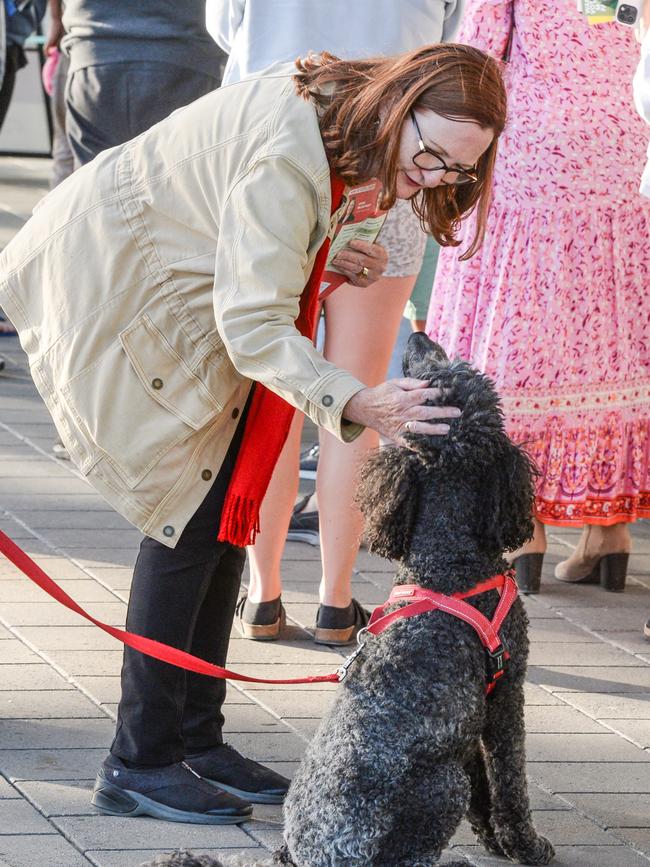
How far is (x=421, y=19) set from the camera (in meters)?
4.03

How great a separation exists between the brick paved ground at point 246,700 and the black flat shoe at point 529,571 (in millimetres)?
62

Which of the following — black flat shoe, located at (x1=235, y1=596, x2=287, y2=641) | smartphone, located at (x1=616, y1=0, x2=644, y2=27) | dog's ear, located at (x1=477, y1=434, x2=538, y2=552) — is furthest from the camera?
smartphone, located at (x1=616, y1=0, x2=644, y2=27)

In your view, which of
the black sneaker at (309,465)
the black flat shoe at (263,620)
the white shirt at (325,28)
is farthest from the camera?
the black sneaker at (309,465)

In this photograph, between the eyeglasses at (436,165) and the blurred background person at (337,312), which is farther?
the blurred background person at (337,312)

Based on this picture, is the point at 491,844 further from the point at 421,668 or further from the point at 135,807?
the point at 135,807

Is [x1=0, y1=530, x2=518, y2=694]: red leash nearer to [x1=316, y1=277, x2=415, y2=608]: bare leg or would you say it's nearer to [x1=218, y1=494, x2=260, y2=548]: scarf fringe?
[x1=218, y1=494, x2=260, y2=548]: scarf fringe

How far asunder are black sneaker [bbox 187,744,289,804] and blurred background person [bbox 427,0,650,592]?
1698mm

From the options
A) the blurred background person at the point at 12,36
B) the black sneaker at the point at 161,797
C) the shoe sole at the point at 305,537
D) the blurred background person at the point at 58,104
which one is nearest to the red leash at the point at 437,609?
the black sneaker at the point at 161,797

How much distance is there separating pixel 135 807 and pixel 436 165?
5.12ft

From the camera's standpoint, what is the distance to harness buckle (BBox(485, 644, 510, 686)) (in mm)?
2688

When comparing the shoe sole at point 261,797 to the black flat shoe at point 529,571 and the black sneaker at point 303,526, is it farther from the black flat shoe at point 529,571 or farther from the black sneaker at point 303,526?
the black sneaker at point 303,526

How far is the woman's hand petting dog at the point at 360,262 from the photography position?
3225 mm

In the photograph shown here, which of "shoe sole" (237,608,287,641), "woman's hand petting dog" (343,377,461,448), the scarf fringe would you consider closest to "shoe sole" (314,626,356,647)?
"shoe sole" (237,608,287,641)

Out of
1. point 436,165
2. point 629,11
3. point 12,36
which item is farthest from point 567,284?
point 12,36
